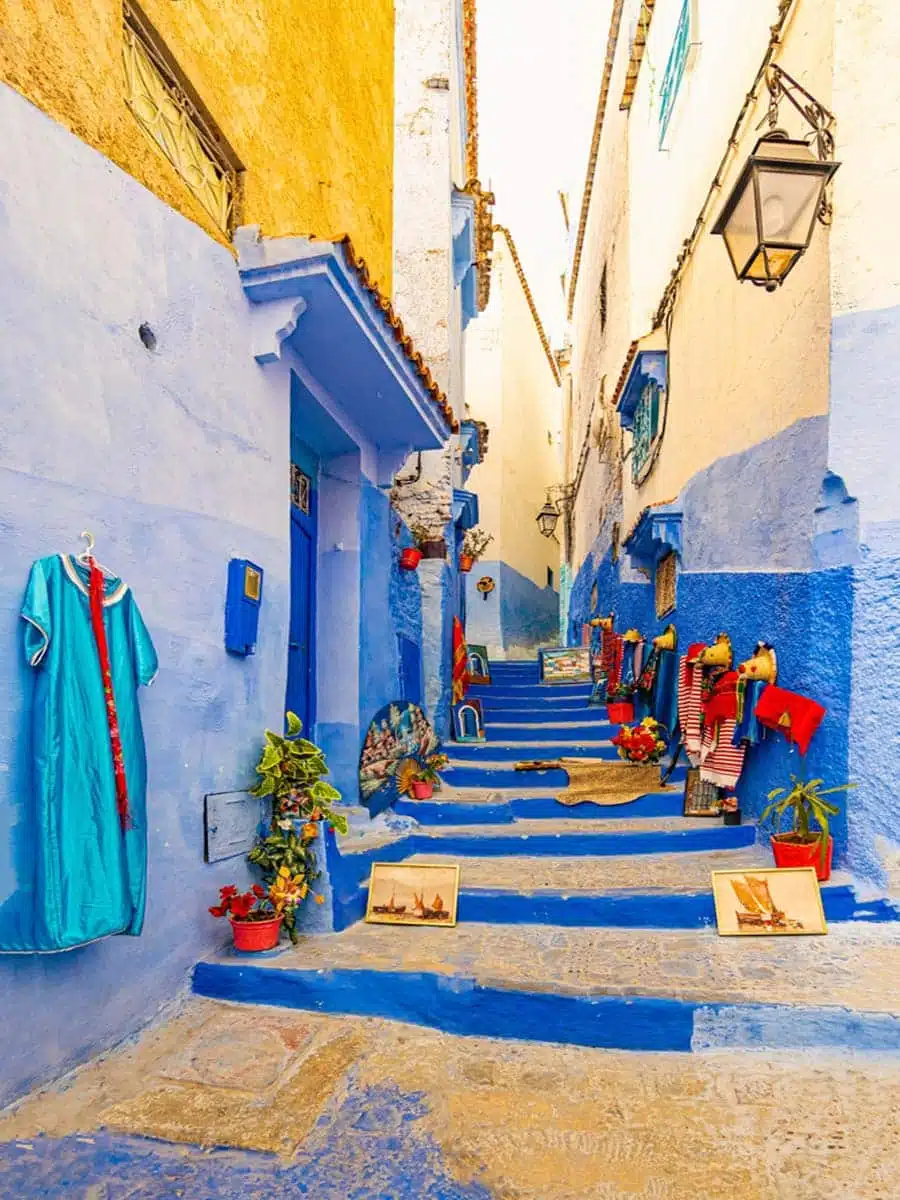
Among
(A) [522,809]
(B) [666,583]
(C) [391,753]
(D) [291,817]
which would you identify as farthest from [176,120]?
(B) [666,583]

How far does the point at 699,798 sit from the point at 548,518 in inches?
704

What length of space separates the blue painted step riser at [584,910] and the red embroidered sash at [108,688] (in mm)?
1829

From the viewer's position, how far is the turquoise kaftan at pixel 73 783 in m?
2.97

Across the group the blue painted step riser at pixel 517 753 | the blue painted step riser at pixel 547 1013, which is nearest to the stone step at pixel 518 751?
the blue painted step riser at pixel 517 753

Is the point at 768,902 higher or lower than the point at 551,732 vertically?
lower

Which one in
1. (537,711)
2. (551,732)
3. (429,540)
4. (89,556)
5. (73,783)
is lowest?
(551,732)

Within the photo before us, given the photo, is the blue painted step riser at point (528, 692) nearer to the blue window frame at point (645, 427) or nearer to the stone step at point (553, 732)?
the stone step at point (553, 732)

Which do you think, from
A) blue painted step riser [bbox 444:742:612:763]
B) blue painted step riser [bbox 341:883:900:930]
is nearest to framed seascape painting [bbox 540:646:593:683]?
blue painted step riser [bbox 444:742:612:763]

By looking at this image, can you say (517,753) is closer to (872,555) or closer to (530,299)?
(872,555)

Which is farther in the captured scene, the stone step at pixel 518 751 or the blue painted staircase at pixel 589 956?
the stone step at pixel 518 751

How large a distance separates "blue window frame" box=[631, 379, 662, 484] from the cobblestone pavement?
7144mm

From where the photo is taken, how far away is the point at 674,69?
29.9ft

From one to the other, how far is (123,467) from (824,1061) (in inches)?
153

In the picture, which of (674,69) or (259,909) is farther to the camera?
(674,69)
